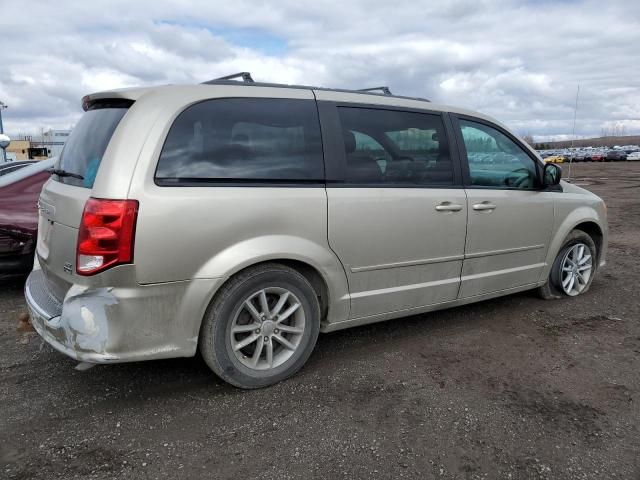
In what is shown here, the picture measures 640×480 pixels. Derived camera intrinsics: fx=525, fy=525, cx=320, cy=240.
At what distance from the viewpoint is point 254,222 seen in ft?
9.68

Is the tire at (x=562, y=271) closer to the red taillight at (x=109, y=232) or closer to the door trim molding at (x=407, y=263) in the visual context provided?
the door trim molding at (x=407, y=263)

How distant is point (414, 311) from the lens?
3854 millimetres

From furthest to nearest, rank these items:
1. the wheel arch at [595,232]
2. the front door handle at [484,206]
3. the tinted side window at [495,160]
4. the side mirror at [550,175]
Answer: the wheel arch at [595,232], the side mirror at [550,175], the tinted side window at [495,160], the front door handle at [484,206]

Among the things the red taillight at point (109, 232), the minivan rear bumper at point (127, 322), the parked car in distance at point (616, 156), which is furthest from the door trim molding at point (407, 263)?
the parked car in distance at point (616, 156)

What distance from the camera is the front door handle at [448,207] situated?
3719 mm

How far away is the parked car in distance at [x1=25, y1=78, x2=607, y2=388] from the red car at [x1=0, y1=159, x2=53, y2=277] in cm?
178

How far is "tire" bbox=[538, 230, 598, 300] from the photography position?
4.88 metres

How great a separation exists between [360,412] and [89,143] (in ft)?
7.21

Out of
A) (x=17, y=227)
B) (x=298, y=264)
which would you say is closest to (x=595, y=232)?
(x=298, y=264)

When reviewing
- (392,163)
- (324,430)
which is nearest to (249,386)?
(324,430)

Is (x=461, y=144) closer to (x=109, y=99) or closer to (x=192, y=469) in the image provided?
(x=109, y=99)

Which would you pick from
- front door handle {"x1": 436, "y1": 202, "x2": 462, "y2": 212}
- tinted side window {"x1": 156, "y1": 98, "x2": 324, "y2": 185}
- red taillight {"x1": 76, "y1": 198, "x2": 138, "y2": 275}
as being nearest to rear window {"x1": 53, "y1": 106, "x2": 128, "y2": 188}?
red taillight {"x1": 76, "y1": 198, "x2": 138, "y2": 275}

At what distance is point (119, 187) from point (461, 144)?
8.23 ft

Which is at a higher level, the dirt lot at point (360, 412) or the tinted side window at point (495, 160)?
the tinted side window at point (495, 160)
